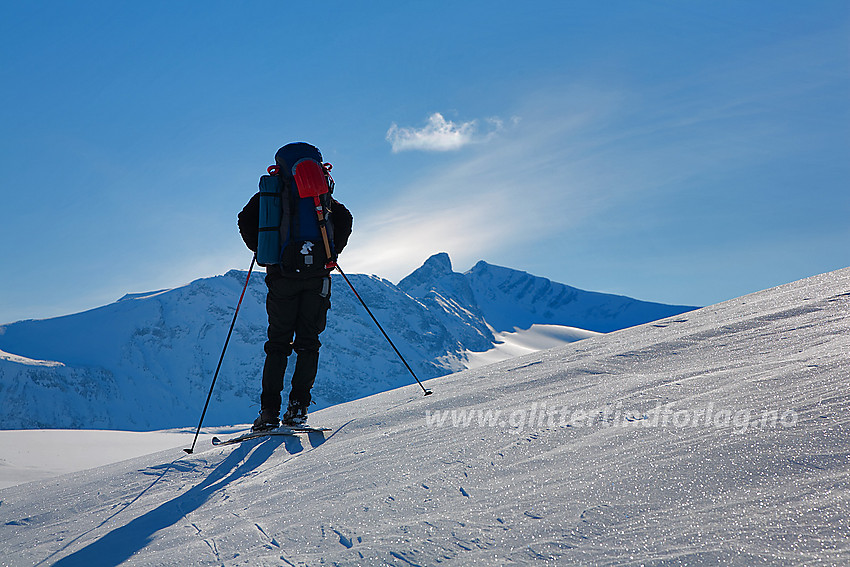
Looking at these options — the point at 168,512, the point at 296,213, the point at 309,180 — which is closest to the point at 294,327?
the point at 296,213

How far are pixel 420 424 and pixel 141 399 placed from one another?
200 meters

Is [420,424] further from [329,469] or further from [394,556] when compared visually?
[394,556]

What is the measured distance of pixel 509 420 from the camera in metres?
2.95

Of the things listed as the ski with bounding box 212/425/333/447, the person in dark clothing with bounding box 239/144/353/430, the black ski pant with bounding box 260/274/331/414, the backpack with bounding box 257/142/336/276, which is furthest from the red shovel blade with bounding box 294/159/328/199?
the ski with bounding box 212/425/333/447

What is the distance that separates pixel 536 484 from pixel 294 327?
118 inches

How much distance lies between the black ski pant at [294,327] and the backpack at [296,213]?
0.16 m

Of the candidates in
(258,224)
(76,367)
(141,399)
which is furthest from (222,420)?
(258,224)

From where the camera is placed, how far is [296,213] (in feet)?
14.4

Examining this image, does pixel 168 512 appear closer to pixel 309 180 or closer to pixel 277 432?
pixel 277 432

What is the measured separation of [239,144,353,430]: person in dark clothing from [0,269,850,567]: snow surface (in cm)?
69

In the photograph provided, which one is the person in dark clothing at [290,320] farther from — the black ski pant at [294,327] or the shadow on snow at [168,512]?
→ the shadow on snow at [168,512]

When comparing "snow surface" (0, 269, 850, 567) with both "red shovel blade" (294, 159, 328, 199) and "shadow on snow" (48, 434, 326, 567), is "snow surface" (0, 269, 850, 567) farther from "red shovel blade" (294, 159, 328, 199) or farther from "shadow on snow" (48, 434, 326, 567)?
"red shovel blade" (294, 159, 328, 199)

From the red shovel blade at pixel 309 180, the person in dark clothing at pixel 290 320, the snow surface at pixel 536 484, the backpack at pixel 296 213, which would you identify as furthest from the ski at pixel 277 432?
the red shovel blade at pixel 309 180

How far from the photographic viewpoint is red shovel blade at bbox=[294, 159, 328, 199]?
4270 millimetres
